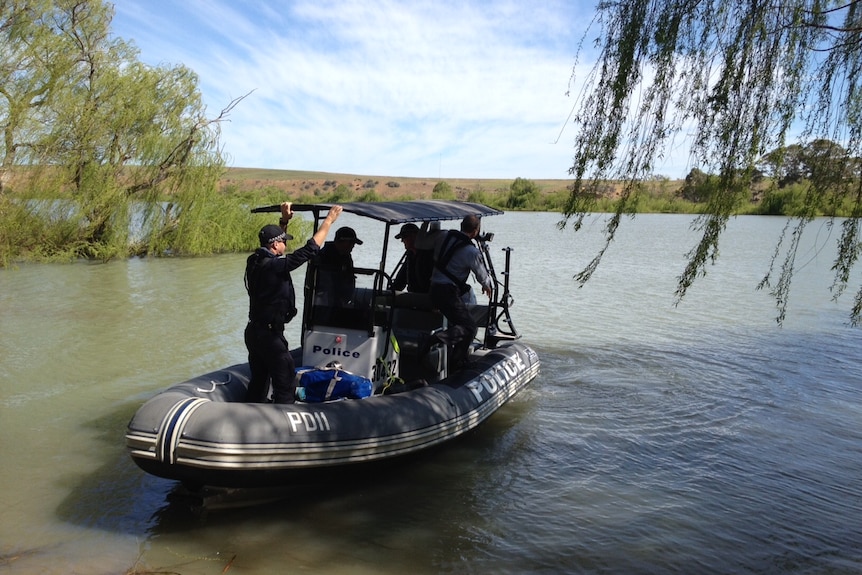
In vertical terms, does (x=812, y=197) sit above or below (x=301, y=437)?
above

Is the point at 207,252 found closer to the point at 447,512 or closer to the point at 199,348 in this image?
the point at 199,348

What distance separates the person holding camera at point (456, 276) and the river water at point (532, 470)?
1176 millimetres

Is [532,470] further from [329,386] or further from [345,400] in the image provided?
[329,386]

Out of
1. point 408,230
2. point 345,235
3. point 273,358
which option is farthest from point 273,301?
point 408,230

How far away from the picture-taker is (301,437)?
197 inches

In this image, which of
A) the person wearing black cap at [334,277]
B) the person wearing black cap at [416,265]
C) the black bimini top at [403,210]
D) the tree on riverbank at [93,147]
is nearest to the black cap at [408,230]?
the person wearing black cap at [416,265]

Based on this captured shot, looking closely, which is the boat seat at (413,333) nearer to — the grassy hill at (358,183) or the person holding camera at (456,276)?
the person holding camera at (456,276)

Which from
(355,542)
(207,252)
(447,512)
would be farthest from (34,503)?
(207,252)

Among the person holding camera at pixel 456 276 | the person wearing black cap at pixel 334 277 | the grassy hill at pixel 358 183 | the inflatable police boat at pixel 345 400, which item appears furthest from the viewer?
the grassy hill at pixel 358 183

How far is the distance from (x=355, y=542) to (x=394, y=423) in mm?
1055

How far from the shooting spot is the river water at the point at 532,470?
15.8 ft

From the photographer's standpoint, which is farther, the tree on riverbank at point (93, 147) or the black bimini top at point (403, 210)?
the tree on riverbank at point (93, 147)

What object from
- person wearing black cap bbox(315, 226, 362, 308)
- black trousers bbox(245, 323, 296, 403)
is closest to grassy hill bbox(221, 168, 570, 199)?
person wearing black cap bbox(315, 226, 362, 308)

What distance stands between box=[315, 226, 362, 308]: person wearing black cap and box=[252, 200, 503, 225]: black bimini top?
1.01 ft
